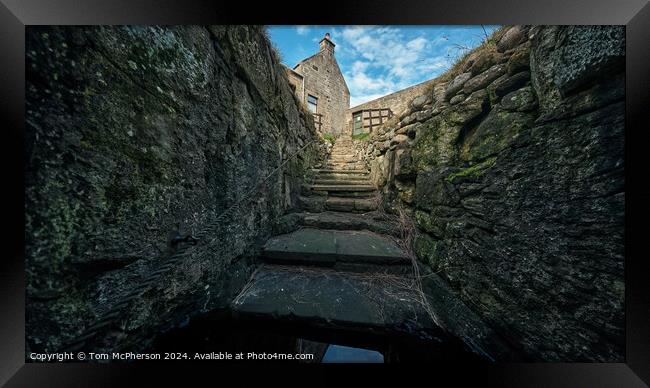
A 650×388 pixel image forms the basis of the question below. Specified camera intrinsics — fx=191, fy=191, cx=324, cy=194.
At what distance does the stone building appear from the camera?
450 inches

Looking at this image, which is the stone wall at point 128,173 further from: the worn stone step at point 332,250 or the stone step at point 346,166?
the stone step at point 346,166

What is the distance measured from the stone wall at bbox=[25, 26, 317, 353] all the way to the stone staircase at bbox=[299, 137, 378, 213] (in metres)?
1.93

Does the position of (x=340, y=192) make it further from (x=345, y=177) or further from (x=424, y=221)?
(x=424, y=221)

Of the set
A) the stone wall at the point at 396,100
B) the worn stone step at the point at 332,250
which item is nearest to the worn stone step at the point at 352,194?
the worn stone step at the point at 332,250

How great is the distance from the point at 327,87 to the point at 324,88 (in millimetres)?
367

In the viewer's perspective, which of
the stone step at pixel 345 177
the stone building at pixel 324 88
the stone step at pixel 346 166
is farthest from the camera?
the stone building at pixel 324 88

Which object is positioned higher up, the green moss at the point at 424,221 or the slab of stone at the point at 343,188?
the slab of stone at the point at 343,188

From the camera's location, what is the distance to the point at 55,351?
0.79m

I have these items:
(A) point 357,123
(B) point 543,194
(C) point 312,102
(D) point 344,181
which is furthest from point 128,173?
(C) point 312,102

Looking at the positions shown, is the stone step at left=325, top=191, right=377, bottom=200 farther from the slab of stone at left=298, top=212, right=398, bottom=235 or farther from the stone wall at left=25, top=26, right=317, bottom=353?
the stone wall at left=25, top=26, right=317, bottom=353

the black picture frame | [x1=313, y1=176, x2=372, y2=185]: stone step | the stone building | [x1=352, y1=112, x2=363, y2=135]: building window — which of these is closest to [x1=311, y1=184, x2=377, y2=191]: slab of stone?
[x1=313, y1=176, x2=372, y2=185]: stone step

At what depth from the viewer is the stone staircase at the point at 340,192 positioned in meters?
3.40

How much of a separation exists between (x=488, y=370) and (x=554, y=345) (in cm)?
38

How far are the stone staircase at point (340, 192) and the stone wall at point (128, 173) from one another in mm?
1926
